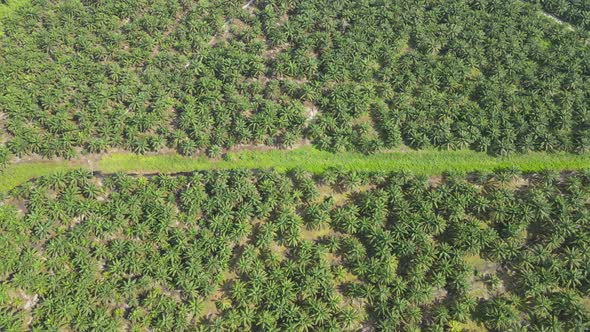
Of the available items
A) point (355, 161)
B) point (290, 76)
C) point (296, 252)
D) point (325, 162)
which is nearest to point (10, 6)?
point (290, 76)

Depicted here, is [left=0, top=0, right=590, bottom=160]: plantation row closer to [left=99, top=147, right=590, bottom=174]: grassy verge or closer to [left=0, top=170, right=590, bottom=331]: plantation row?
[left=99, top=147, right=590, bottom=174]: grassy verge

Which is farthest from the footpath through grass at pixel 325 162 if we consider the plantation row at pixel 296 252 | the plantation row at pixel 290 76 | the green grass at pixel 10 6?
the green grass at pixel 10 6

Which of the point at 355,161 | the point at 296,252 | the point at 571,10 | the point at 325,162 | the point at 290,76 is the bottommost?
the point at 296,252

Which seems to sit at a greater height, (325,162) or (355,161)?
(355,161)

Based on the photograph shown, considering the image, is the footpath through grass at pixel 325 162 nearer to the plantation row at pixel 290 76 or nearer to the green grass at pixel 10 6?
the plantation row at pixel 290 76

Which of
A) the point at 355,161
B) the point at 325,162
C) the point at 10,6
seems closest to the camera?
the point at 325,162

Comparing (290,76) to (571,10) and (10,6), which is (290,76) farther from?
(10,6)

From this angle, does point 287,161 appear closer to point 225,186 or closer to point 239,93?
point 225,186
